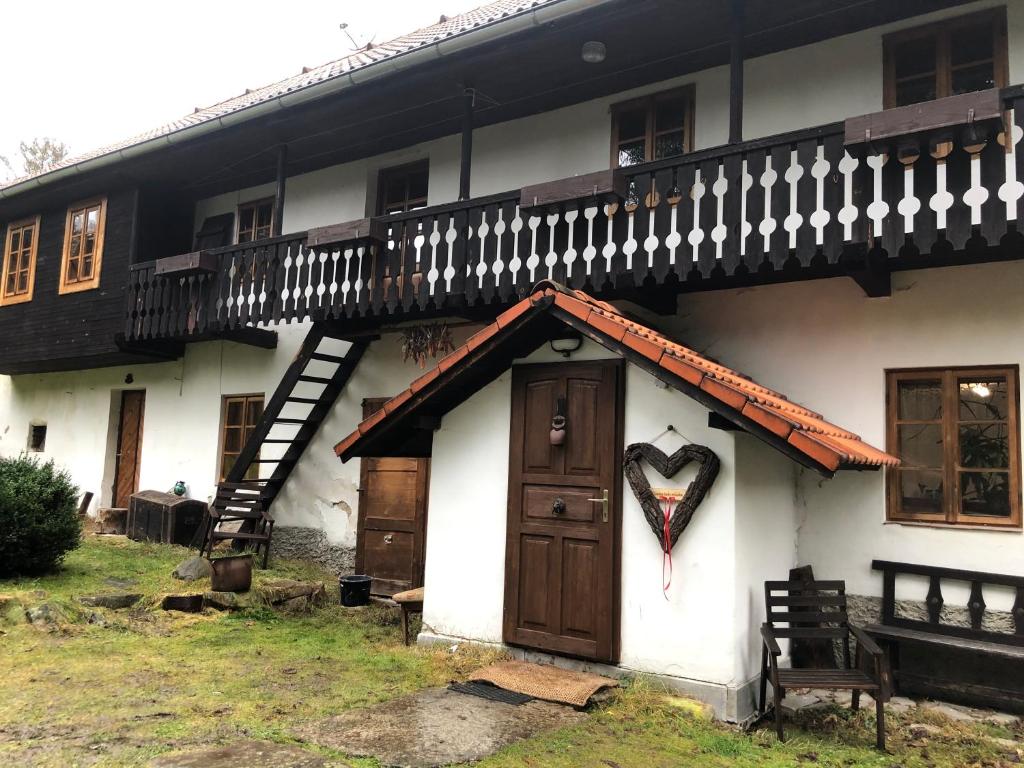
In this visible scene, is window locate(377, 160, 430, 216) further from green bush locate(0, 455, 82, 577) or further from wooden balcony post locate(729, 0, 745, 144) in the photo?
green bush locate(0, 455, 82, 577)

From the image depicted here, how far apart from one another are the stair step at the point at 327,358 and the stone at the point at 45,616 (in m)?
4.10

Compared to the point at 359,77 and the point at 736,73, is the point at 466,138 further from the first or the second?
the point at 736,73

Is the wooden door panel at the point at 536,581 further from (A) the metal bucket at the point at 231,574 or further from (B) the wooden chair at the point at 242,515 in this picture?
(B) the wooden chair at the point at 242,515

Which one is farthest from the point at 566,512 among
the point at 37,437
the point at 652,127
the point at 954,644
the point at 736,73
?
the point at 37,437

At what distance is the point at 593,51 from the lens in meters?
7.77

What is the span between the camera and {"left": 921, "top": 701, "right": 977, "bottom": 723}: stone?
5.54 metres

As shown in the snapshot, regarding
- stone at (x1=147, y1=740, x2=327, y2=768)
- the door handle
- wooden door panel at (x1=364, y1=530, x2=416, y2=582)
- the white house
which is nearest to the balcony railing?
the white house

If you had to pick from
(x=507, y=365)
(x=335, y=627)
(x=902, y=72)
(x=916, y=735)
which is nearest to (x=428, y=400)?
(x=507, y=365)

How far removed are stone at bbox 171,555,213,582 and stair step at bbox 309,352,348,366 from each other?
2.83m

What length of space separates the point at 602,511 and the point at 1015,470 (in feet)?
11.0

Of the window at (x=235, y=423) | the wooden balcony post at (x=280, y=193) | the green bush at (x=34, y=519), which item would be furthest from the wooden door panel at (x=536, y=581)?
the window at (x=235, y=423)

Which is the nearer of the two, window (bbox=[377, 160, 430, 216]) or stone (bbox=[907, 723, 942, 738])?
stone (bbox=[907, 723, 942, 738])

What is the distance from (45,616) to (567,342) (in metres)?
5.30

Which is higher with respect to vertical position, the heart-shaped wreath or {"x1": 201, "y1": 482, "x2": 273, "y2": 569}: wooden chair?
the heart-shaped wreath
